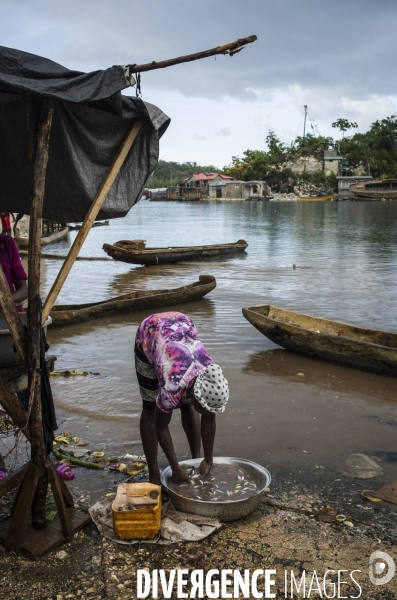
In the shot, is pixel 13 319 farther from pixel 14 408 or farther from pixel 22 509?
pixel 22 509

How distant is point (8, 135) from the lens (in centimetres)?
376

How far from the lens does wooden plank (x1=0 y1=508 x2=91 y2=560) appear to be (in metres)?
3.22

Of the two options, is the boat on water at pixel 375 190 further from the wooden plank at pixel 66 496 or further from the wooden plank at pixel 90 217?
the wooden plank at pixel 66 496

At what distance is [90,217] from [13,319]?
2.93ft

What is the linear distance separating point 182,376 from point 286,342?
488 cm

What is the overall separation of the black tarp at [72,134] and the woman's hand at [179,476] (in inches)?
77.0

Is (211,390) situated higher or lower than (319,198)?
lower

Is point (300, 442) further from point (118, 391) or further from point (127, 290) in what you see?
point (127, 290)

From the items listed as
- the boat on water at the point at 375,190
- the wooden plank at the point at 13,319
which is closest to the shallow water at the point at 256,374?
the wooden plank at the point at 13,319

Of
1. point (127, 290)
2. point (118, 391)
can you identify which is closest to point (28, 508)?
point (118, 391)

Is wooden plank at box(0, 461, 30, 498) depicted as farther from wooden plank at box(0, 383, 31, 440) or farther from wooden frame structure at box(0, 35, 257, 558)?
wooden plank at box(0, 383, 31, 440)

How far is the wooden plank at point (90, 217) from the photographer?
3.50 metres

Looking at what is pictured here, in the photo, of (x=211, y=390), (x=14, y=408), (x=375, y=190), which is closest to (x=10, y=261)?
(x=14, y=408)

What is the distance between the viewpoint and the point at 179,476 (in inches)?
147
